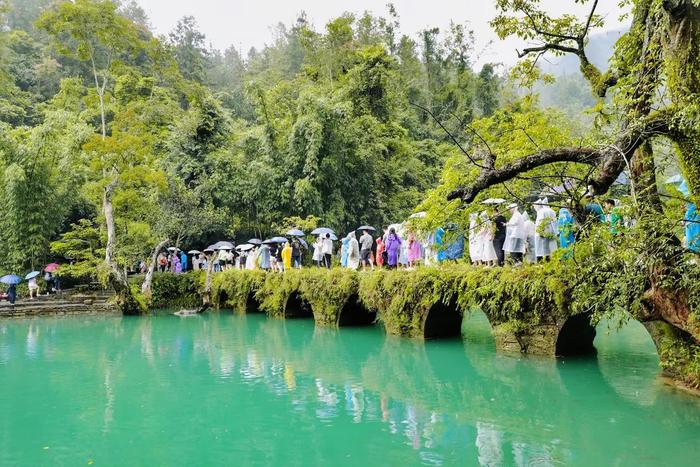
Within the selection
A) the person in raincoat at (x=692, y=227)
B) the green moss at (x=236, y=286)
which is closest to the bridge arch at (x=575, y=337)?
the person in raincoat at (x=692, y=227)

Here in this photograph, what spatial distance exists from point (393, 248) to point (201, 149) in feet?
51.2

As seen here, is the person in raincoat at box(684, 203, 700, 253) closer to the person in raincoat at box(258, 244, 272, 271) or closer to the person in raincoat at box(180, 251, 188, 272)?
the person in raincoat at box(258, 244, 272, 271)

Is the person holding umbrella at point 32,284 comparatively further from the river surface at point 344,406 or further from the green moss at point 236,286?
the river surface at point 344,406

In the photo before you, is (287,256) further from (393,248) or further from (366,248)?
(393,248)

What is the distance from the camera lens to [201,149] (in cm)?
2909

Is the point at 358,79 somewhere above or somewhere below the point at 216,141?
above

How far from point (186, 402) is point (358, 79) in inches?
961

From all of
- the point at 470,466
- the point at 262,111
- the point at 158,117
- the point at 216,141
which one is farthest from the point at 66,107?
the point at 470,466

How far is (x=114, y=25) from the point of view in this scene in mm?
23672

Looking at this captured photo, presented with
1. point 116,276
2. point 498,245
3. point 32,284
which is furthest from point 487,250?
point 32,284

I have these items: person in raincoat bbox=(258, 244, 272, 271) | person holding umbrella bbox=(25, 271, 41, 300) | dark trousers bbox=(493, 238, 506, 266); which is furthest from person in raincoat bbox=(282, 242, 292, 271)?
person holding umbrella bbox=(25, 271, 41, 300)

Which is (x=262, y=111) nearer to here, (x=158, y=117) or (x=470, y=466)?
(x=158, y=117)

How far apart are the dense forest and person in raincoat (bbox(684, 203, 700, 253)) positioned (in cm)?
1340

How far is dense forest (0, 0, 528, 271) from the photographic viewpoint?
78.8 feet
